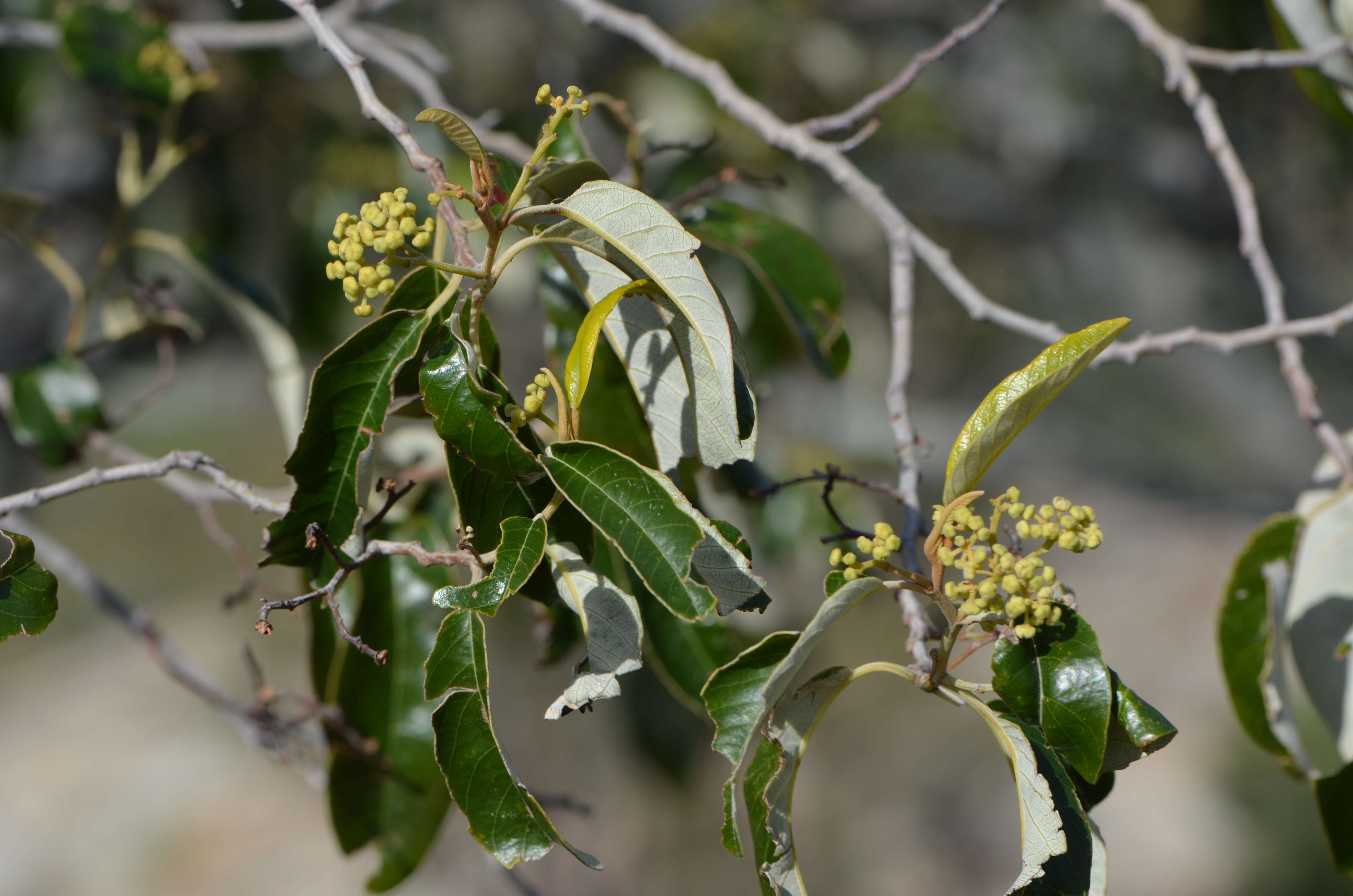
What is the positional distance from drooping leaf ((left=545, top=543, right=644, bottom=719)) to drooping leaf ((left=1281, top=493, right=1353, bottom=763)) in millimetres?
779

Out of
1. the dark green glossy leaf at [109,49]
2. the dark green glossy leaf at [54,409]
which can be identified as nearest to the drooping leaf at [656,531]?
Result: the dark green glossy leaf at [54,409]

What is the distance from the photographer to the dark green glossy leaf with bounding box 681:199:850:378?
0.99m

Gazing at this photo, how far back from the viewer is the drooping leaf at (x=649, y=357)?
0.66 metres

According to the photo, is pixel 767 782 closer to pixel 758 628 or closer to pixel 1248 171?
pixel 758 628

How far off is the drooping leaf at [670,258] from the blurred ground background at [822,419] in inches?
20.4

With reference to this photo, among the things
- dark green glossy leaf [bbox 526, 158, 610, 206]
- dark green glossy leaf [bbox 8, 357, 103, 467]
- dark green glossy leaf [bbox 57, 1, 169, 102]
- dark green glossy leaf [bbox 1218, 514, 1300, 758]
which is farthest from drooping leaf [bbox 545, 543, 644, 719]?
dark green glossy leaf [bbox 57, 1, 169, 102]

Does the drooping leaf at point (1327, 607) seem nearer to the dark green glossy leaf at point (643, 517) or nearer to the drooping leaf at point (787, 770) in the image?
the drooping leaf at point (787, 770)

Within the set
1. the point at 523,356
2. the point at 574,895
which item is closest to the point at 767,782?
the point at 523,356

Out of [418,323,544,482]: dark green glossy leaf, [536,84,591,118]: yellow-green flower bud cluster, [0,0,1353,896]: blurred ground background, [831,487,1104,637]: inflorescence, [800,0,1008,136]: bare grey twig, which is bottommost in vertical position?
[0,0,1353,896]: blurred ground background

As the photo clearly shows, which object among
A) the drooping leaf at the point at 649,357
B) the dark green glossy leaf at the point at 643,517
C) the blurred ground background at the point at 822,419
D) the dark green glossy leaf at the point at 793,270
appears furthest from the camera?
the blurred ground background at the point at 822,419

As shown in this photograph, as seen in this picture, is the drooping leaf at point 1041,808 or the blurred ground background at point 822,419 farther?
the blurred ground background at point 822,419

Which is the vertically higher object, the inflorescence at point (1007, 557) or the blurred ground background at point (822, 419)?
the inflorescence at point (1007, 557)

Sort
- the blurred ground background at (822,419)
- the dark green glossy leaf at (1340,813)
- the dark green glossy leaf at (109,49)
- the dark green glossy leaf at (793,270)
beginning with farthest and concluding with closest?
the blurred ground background at (822,419)
the dark green glossy leaf at (109,49)
the dark green glossy leaf at (793,270)
the dark green glossy leaf at (1340,813)

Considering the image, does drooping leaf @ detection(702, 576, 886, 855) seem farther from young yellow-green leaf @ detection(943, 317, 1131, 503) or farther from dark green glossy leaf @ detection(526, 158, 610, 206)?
dark green glossy leaf @ detection(526, 158, 610, 206)
